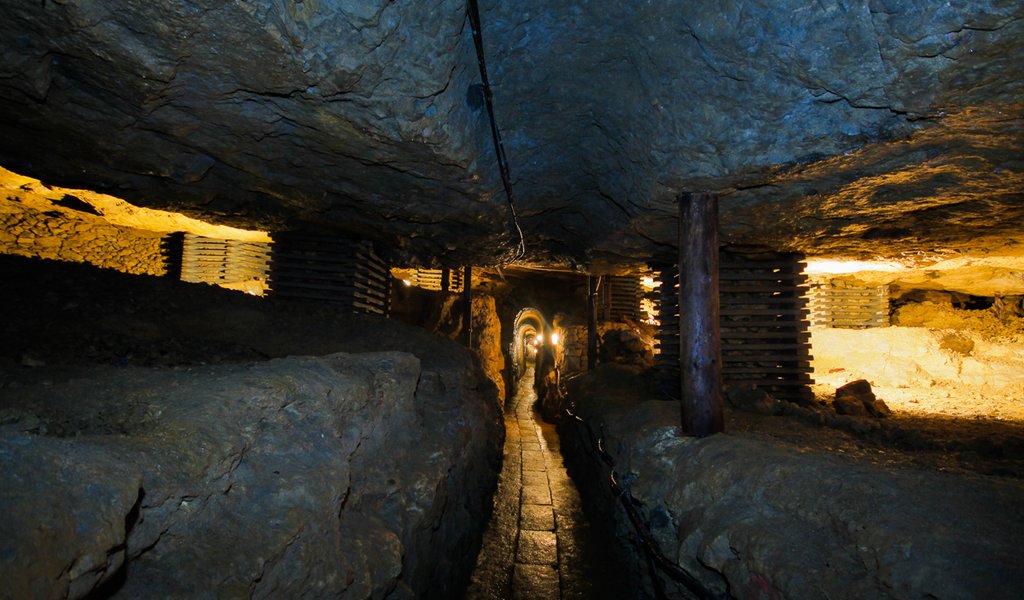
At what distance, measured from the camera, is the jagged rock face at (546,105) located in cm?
299

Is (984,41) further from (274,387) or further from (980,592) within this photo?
(274,387)

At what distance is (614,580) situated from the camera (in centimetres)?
581

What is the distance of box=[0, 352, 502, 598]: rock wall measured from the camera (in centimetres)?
166

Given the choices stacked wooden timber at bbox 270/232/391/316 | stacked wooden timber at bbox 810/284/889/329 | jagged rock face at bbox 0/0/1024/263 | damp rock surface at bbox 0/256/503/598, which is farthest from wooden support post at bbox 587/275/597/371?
damp rock surface at bbox 0/256/503/598

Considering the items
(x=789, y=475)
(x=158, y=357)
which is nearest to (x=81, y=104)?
(x=158, y=357)

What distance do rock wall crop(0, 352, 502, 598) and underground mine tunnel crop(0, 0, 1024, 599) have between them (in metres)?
0.02

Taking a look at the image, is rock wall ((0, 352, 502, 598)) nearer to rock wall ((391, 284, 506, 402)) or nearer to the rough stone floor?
the rough stone floor

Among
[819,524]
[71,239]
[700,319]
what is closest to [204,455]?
[819,524]

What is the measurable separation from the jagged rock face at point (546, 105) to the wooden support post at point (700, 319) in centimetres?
40

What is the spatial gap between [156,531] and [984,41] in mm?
4954

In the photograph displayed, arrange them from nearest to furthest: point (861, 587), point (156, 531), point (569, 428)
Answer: point (156, 531), point (861, 587), point (569, 428)

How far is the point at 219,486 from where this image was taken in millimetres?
2498

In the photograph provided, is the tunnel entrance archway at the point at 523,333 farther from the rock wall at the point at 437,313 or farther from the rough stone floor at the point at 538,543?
the rough stone floor at the point at 538,543

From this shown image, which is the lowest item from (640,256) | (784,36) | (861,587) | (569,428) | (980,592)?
(569,428)
